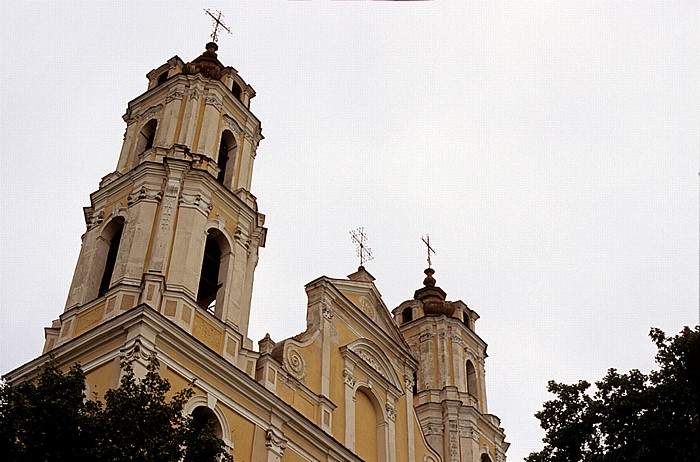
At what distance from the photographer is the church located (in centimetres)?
1956

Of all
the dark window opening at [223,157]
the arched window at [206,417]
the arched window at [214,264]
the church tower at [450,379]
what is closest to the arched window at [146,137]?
the dark window opening at [223,157]

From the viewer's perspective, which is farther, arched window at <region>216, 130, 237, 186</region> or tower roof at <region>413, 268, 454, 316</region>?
tower roof at <region>413, 268, 454, 316</region>

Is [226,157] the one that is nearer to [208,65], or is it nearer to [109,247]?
[208,65]

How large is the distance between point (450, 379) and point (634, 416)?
1431 centimetres

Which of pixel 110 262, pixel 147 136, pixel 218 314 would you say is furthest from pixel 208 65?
pixel 218 314

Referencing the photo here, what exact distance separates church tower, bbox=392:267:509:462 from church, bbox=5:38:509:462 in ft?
0.46

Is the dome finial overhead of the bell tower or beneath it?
overhead

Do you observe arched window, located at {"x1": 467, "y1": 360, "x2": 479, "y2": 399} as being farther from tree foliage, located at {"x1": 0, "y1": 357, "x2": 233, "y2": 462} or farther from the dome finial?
tree foliage, located at {"x1": 0, "y1": 357, "x2": 233, "y2": 462}

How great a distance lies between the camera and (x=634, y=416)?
17016 millimetres

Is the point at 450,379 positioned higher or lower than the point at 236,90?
lower

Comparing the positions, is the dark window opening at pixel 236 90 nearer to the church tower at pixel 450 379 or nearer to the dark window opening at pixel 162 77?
the dark window opening at pixel 162 77

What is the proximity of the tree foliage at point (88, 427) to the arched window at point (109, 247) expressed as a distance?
6.88m

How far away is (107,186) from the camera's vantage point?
2352cm

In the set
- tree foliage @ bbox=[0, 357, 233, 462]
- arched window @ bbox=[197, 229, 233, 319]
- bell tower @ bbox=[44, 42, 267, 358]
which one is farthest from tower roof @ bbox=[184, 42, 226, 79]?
tree foliage @ bbox=[0, 357, 233, 462]
